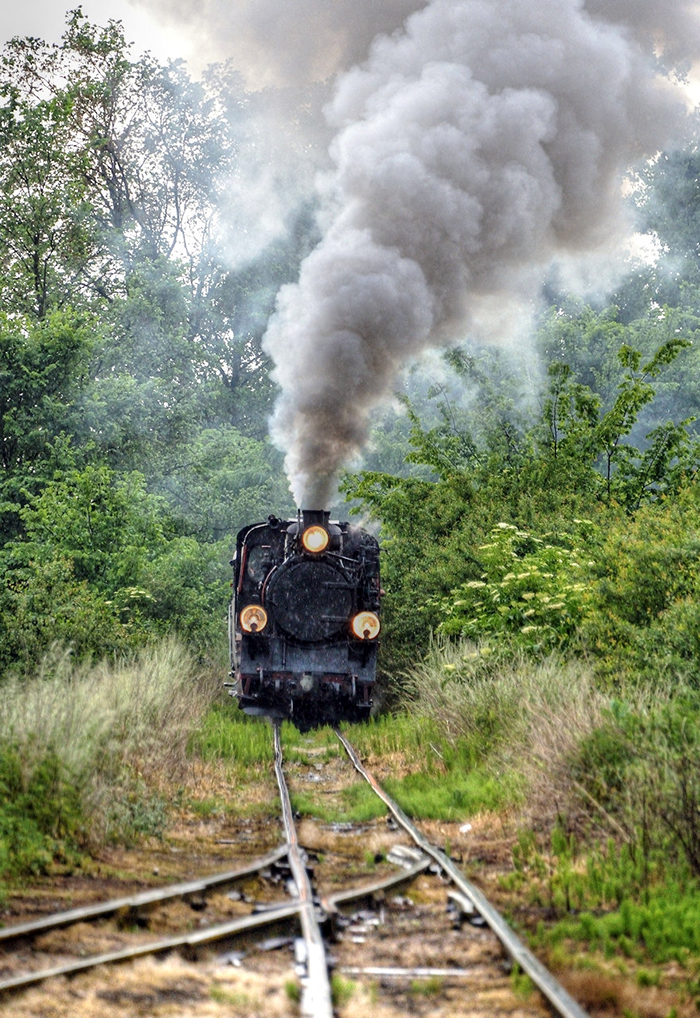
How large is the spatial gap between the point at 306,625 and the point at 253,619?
2.37 ft

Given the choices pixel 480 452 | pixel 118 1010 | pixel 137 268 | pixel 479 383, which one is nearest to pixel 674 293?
pixel 479 383

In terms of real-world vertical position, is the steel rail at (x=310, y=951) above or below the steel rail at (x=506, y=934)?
above

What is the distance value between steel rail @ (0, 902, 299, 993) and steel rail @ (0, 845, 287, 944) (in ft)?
1.44

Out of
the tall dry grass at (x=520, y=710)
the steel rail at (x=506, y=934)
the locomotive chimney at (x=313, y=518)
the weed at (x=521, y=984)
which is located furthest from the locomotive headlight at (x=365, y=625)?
the weed at (x=521, y=984)

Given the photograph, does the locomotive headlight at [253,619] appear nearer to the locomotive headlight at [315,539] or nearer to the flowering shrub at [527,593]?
the locomotive headlight at [315,539]

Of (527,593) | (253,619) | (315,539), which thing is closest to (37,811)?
(253,619)

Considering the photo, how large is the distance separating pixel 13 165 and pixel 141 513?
13.6 metres

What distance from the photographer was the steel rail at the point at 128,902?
457 centimetres

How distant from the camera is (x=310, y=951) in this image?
4.45 metres

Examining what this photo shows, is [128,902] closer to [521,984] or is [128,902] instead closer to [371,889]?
[371,889]

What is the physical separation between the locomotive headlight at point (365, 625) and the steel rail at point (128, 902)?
713cm

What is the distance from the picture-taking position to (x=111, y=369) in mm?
31734

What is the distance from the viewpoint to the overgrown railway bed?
3.90m

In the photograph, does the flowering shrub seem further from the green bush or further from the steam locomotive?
the green bush
